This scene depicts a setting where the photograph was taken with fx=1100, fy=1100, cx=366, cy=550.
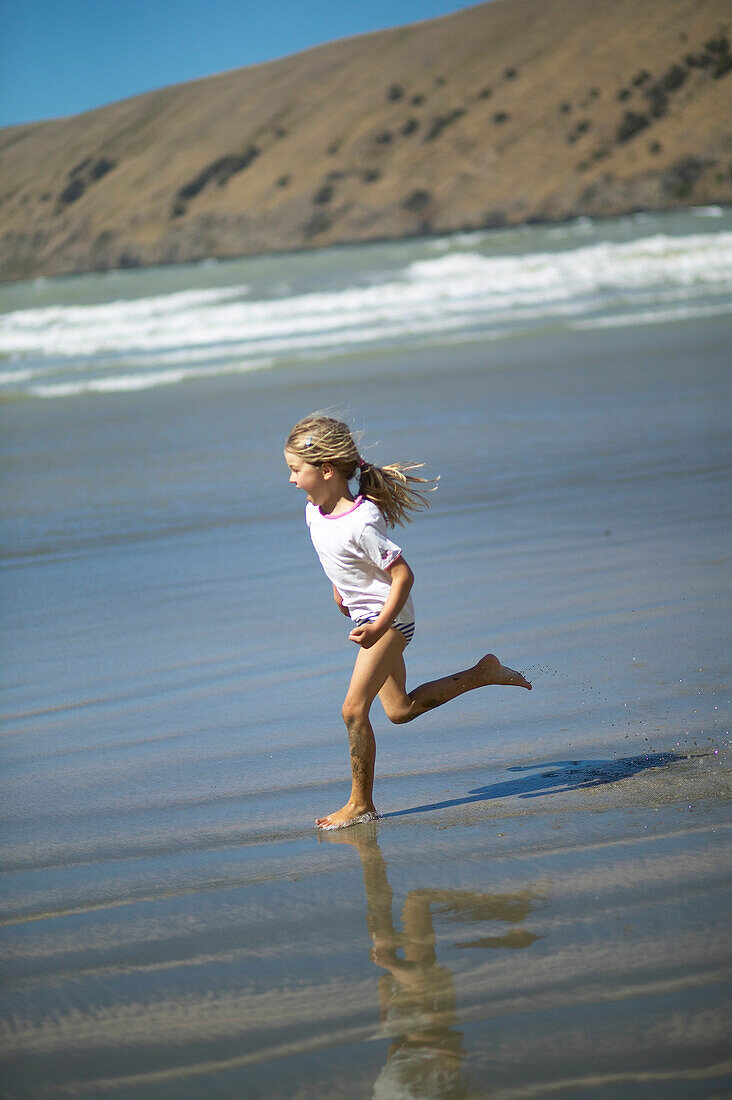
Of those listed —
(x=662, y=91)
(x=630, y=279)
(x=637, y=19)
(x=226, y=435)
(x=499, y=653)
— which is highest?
(x=637, y=19)

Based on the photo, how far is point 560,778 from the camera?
331 cm

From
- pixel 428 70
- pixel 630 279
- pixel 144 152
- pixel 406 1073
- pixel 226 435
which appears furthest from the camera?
pixel 144 152

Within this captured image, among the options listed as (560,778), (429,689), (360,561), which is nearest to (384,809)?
(429,689)

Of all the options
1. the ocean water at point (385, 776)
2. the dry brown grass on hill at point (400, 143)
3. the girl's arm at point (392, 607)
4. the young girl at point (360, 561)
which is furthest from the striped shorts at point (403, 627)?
the dry brown grass on hill at point (400, 143)

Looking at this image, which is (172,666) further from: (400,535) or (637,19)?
(637,19)

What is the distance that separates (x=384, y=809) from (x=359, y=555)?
30.2 inches

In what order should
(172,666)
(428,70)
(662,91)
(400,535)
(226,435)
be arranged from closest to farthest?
(172,666) < (400,535) < (226,435) < (662,91) < (428,70)

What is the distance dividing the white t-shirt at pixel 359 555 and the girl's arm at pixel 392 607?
0.14 ft

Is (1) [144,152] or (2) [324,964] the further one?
(1) [144,152]

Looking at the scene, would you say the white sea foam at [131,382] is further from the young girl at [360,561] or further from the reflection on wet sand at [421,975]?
the reflection on wet sand at [421,975]

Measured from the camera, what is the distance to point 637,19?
76438 millimetres

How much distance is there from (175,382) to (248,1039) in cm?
1230

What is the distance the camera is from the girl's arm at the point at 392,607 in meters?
3.11

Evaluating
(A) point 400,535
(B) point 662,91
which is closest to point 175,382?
(A) point 400,535
